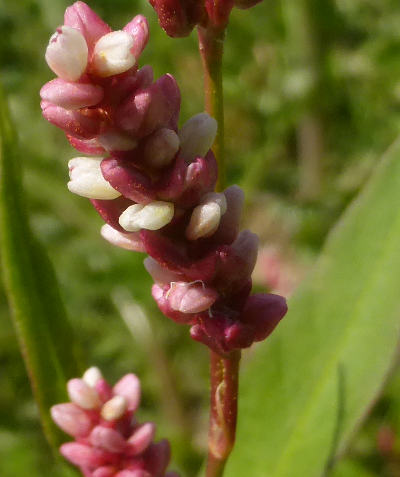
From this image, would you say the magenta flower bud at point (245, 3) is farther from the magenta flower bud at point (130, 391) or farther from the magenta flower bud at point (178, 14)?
the magenta flower bud at point (130, 391)

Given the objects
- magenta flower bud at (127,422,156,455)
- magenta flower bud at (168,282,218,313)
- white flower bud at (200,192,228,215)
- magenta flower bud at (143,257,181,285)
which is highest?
white flower bud at (200,192,228,215)

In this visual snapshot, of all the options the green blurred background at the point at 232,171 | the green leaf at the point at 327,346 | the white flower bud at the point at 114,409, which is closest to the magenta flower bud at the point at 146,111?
the white flower bud at the point at 114,409

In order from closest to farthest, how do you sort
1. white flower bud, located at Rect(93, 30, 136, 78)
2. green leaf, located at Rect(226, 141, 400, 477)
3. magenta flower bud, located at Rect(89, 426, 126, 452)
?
white flower bud, located at Rect(93, 30, 136, 78) → magenta flower bud, located at Rect(89, 426, 126, 452) → green leaf, located at Rect(226, 141, 400, 477)

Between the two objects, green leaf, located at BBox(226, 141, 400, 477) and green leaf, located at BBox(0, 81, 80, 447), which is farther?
green leaf, located at BBox(226, 141, 400, 477)

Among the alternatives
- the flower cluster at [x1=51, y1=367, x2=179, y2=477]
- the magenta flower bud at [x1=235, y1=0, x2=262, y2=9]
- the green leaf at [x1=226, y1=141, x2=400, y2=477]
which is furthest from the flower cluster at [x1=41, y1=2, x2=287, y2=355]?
the green leaf at [x1=226, y1=141, x2=400, y2=477]

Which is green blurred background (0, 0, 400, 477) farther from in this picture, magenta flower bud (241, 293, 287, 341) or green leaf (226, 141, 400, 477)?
magenta flower bud (241, 293, 287, 341)

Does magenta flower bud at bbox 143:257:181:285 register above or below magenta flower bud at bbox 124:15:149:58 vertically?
below
